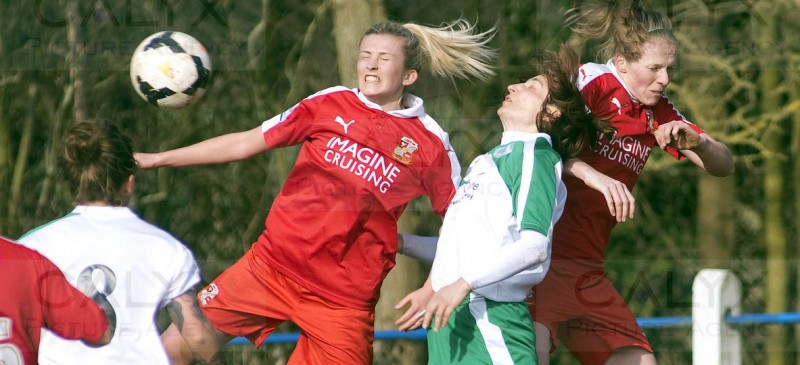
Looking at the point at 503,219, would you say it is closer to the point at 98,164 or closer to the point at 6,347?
the point at 98,164

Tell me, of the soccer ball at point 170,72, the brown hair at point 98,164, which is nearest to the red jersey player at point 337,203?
the soccer ball at point 170,72

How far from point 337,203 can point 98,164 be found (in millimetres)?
1149

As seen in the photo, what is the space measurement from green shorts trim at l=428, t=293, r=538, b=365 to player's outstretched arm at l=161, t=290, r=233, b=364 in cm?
77

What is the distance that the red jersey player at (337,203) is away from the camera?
14.2ft

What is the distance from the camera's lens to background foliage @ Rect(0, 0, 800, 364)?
8648mm

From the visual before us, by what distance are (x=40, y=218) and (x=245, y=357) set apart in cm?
212

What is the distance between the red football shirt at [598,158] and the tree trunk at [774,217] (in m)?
4.86

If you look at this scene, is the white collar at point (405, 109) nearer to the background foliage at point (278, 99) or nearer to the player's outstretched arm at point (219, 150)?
the player's outstretched arm at point (219, 150)

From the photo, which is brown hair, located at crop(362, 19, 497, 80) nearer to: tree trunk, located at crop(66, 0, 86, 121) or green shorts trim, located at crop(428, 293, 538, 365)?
green shorts trim, located at crop(428, 293, 538, 365)

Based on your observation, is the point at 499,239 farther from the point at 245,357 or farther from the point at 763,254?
the point at 763,254

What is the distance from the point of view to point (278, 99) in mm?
9000

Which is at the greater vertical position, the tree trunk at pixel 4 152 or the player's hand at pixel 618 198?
the tree trunk at pixel 4 152

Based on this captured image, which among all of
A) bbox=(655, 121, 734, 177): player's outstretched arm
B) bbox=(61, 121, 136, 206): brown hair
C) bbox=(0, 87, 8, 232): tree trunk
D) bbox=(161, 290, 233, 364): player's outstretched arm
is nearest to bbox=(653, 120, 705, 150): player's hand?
bbox=(655, 121, 734, 177): player's outstretched arm

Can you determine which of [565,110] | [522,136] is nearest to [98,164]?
[522,136]
